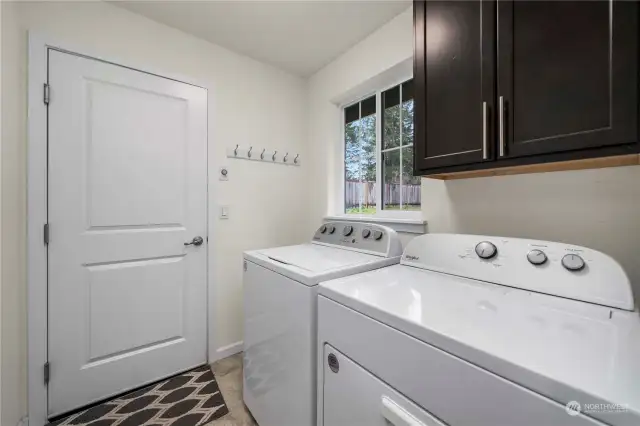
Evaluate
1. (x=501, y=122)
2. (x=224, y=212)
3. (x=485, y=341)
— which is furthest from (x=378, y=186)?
(x=485, y=341)

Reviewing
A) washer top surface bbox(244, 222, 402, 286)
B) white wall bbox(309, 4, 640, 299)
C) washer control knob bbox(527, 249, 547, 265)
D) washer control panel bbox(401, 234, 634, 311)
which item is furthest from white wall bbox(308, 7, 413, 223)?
washer control knob bbox(527, 249, 547, 265)

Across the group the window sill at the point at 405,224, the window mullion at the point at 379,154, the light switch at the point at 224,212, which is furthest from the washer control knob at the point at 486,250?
the light switch at the point at 224,212

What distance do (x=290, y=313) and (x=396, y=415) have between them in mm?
544

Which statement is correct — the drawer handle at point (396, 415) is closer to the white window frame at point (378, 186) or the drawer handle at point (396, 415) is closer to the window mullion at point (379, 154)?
the white window frame at point (378, 186)

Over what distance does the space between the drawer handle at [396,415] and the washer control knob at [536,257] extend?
0.68 m

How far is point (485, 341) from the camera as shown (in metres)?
0.58

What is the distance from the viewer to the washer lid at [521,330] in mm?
468

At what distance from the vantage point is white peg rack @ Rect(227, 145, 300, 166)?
215 centimetres

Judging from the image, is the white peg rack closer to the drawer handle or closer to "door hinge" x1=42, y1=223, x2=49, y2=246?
"door hinge" x1=42, y1=223, x2=49, y2=246

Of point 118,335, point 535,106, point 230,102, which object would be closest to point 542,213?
point 535,106

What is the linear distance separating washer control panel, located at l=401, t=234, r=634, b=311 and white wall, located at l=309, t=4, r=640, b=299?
24 centimetres

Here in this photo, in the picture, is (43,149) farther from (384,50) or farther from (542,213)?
(542,213)

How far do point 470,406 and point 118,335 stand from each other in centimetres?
200

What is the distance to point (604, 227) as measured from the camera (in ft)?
3.26
